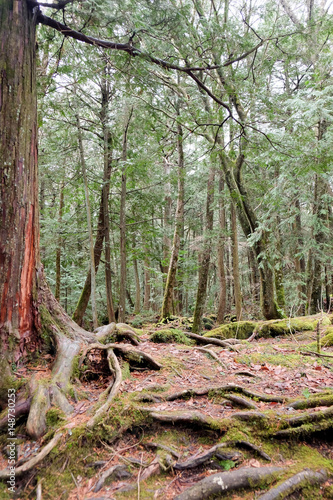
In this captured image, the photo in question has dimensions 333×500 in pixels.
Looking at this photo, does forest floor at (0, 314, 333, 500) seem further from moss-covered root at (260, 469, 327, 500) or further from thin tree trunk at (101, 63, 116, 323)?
thin tree trunk at (101, 63, 116, 323)

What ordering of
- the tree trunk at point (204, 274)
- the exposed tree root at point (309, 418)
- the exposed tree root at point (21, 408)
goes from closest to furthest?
the exposed tree root at point (309, 418) → the exposed tree root at point (21, 408) → the tree trunk at point (204, 274)

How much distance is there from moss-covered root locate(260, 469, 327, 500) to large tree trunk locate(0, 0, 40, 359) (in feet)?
10.6

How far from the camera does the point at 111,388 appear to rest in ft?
11.2

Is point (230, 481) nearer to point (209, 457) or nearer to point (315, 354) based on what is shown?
point (209, 457)

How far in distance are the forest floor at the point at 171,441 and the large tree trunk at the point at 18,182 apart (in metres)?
0.74

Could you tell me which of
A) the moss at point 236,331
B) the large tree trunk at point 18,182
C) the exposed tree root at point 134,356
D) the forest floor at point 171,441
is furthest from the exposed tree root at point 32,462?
the moss at point 236,331

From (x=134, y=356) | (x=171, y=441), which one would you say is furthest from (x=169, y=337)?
(x=171, y=441)

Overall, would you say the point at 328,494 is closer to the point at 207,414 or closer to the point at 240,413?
the point at 240,413

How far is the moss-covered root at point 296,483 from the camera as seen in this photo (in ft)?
6.72

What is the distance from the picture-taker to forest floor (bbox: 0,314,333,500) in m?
2.25

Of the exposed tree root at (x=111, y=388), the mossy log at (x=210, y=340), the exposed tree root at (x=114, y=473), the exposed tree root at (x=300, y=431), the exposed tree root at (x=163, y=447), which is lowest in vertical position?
the exposed tree root at (x=114, y=473)

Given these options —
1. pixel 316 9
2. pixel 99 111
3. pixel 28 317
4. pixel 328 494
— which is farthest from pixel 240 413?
pixel 316 9

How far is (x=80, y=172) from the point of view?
9641 millimetres

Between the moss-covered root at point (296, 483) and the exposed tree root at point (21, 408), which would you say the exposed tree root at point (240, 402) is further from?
the exposed tree root at point (21, 408)
